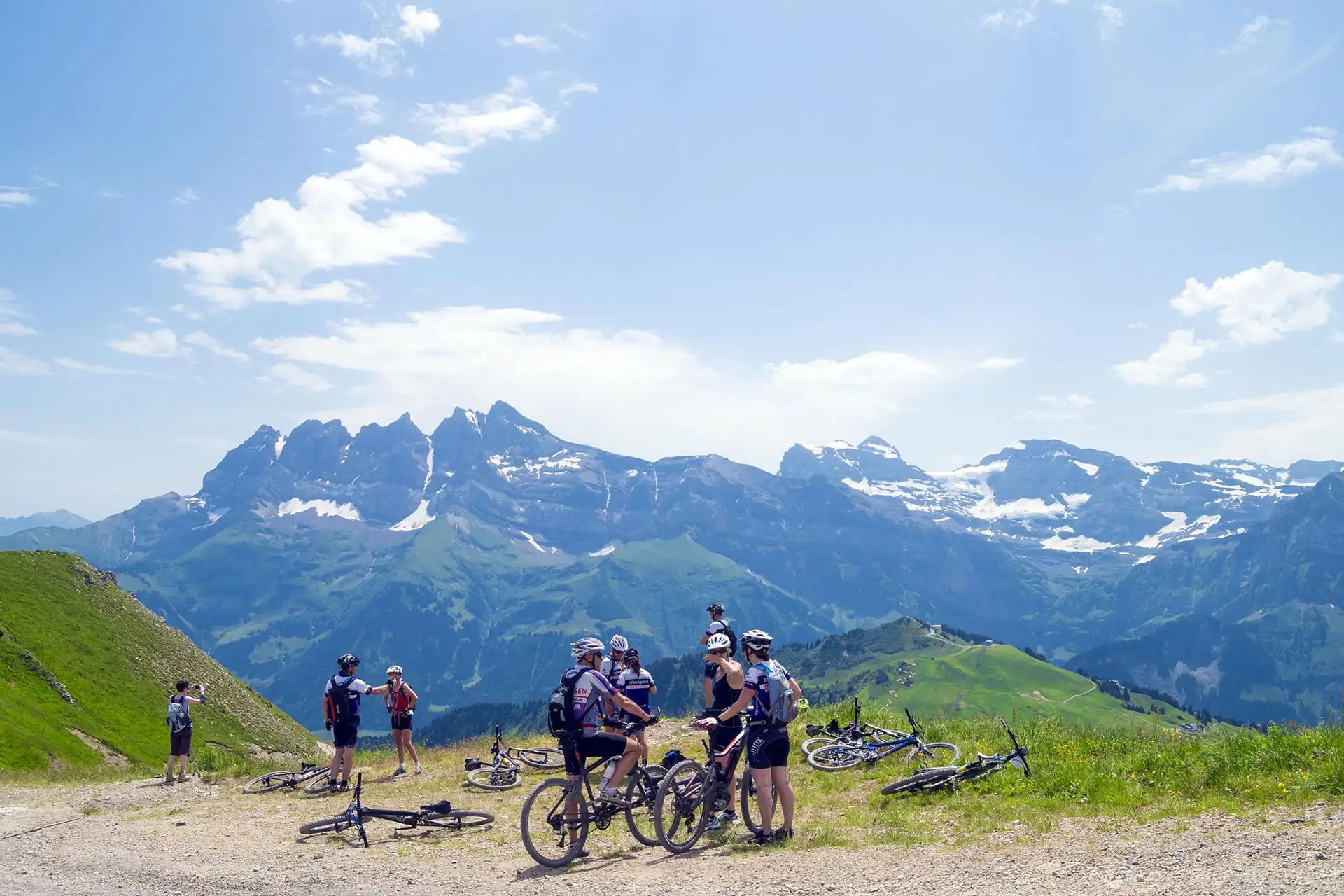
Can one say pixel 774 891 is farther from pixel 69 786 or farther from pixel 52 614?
pixel 52 614

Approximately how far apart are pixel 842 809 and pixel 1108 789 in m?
4.99

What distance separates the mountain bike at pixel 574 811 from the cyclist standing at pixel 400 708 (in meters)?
10.7

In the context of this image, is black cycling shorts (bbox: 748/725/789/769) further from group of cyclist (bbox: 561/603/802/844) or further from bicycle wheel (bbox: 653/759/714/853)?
bicycle wheel (bbox: 653/759/714/853)

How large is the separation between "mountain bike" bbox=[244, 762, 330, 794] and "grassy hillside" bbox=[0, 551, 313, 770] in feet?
81.1

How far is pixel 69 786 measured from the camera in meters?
26.3

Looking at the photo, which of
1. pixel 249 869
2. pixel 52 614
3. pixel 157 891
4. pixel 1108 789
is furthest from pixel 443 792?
pixel 52 614

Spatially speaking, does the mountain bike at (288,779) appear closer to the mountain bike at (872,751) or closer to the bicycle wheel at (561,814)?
the bicycle wheel at (561,814)

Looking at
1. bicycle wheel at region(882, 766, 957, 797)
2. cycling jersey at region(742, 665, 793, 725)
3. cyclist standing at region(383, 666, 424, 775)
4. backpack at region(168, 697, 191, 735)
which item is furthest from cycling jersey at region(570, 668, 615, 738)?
backpack at region(168, 697, 191, 735)

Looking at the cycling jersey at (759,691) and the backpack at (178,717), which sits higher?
the cycling jersey at (759,691)

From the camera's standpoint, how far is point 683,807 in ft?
48.8

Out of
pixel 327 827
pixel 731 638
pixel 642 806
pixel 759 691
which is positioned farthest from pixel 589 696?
pixel 327 827

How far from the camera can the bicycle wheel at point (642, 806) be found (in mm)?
15289

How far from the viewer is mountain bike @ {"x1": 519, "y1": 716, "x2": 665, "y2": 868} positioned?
1455 centimetres

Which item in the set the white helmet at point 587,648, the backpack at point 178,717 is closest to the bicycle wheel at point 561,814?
→ the white helmet at point 587,648
